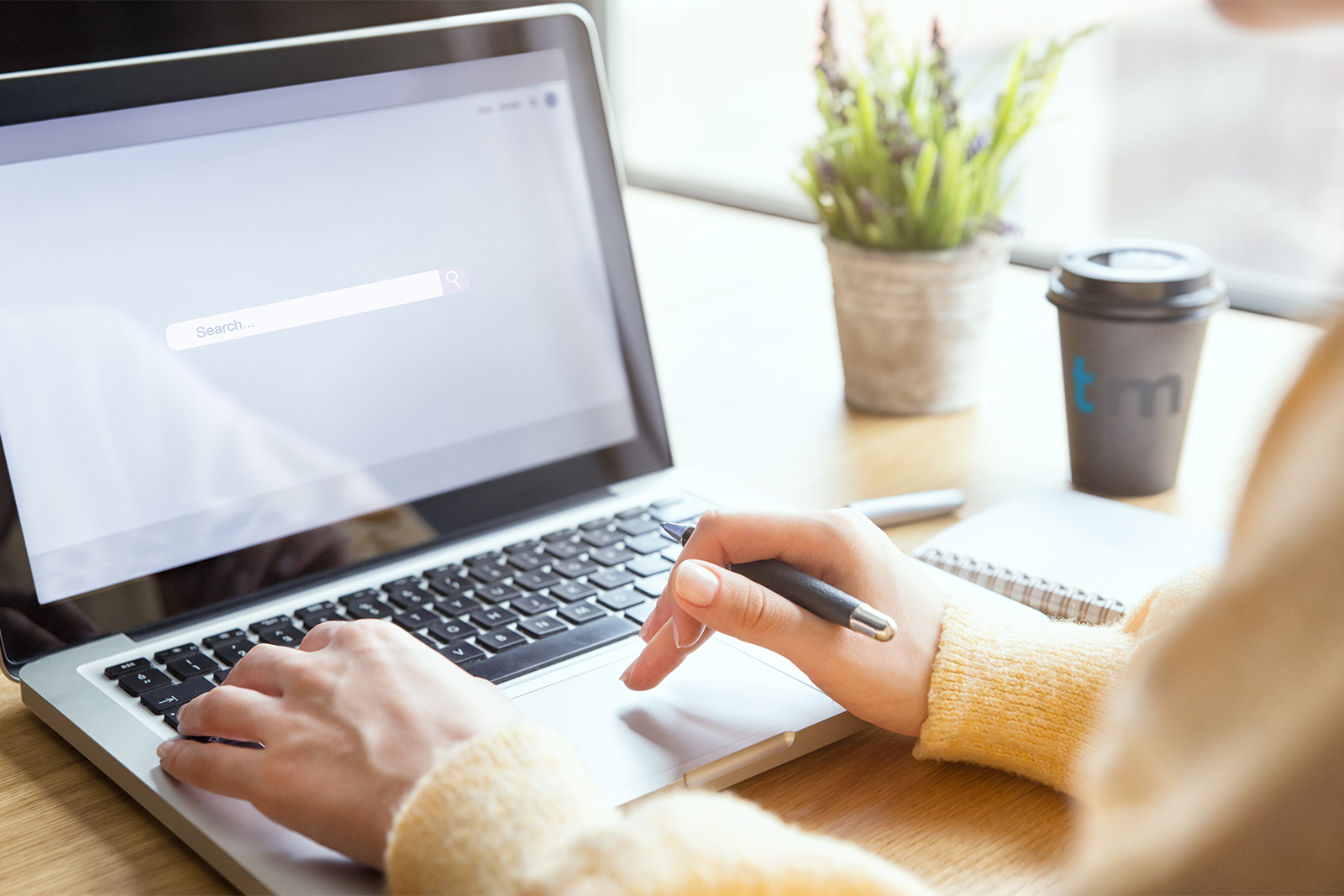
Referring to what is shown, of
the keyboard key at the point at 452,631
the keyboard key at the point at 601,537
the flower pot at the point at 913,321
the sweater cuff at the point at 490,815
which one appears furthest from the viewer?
the flower pot at the point at 913,321

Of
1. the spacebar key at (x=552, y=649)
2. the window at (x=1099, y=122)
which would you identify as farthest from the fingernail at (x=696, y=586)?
the window at (x=1099, y=122)

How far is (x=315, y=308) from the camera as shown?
73 centimetres

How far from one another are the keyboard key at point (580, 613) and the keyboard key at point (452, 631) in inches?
2.1

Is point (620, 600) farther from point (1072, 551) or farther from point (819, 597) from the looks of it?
point (1072, 551)

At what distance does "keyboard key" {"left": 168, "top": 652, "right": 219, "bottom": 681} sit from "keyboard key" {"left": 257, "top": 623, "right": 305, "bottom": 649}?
3 centimetres

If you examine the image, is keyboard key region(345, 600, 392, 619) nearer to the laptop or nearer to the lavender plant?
the laptop

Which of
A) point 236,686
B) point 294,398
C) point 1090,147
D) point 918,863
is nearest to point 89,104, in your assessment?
point 294,398

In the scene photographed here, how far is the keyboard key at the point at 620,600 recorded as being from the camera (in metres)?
0.69

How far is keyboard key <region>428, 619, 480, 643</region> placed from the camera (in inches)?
25.8

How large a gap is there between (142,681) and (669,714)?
0.92ft

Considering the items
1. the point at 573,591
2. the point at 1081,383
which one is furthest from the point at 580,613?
the point at 1081,383

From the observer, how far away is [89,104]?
66 centimetres

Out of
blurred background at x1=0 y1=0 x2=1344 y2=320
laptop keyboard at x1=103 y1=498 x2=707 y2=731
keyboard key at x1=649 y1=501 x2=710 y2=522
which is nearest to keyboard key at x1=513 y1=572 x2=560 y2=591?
laptop keyboard at x1=103 y1=498 x2=707 y2=731

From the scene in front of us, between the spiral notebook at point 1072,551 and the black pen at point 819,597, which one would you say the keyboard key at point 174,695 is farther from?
the spiral notebook at point 1072,551
